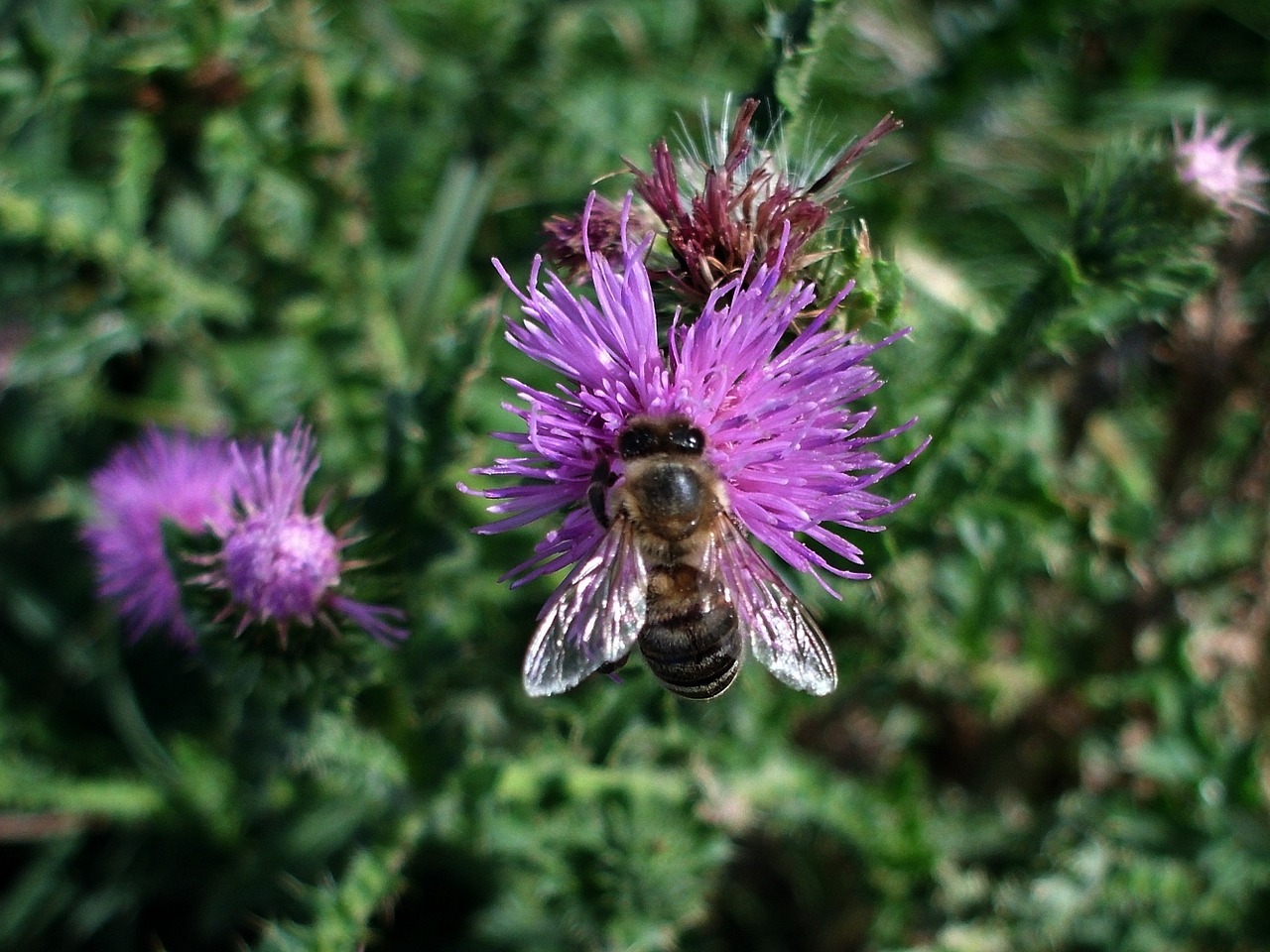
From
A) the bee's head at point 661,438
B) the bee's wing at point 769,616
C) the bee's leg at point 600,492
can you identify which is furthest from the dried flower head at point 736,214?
the bee's wing at point 769,616

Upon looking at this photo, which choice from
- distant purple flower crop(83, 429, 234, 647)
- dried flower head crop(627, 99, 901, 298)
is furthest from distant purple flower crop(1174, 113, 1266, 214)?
distant purple flower crop(83, 429, 234, 647)

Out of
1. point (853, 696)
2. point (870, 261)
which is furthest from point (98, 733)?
point (870, 261)

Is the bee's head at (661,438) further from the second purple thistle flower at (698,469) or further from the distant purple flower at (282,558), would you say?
the distant purple flower at (282,558)

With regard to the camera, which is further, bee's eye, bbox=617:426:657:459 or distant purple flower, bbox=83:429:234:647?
distant purple flower, bbox=83:429:234:647

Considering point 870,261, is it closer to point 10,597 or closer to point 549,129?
point 549,129

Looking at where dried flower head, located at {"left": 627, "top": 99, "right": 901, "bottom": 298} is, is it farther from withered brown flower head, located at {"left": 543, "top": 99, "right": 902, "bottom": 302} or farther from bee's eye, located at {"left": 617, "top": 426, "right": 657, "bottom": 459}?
bee's eye, located at {"left": 617, "top": 426, "right": 657, "bottom": 459}

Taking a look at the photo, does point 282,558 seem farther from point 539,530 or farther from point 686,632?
point 686,632
